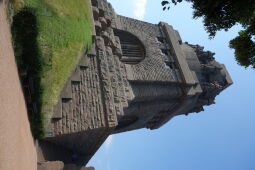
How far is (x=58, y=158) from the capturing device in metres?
13.9

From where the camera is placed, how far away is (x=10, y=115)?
27.4ft

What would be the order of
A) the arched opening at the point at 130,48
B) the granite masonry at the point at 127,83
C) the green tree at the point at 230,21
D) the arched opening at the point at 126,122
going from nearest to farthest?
the green tree at the point at 230,21, the granite masonry at the point at 127,83, the arched opening at the point at 130,48, the arched opening at the point at 126,122

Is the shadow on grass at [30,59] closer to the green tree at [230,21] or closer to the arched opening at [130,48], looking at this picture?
the green tree at [230,21]

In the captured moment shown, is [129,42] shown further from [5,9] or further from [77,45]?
[5,9]

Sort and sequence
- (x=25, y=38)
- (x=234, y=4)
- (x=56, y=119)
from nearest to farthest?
(x=234, y=4) < (x=25, y=38) < (x=56, y=119)

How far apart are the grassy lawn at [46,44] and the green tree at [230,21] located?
5261mm

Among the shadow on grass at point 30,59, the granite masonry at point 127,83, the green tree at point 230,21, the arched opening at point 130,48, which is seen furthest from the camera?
the arched opening at point 130,48

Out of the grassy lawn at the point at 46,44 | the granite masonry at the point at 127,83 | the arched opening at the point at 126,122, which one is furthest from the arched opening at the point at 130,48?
the grassy lawn at the point at 46,44

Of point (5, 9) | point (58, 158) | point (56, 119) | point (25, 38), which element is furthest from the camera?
point (58, 158)

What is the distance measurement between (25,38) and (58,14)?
2928 millimetres

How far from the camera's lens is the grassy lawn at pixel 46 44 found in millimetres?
10531

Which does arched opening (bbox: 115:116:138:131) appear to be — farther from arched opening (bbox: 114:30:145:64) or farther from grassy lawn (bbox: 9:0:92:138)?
grassy lawn (bbox: 9:0:92:138)

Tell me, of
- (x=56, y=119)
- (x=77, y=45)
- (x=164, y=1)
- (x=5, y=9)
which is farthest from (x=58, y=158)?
(x=164, y=1)

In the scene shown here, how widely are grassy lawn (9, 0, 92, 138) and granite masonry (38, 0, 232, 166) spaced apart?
78cm
